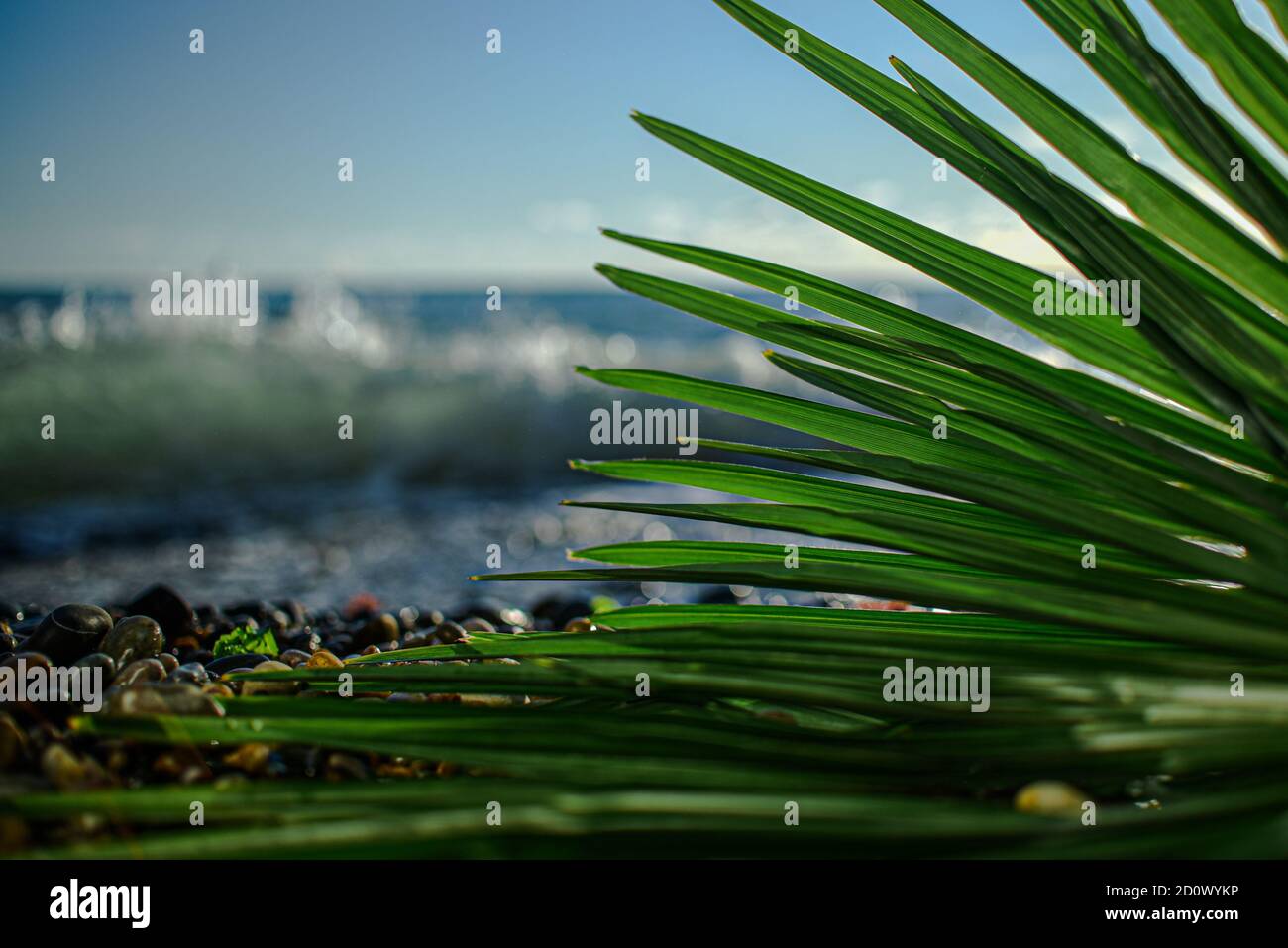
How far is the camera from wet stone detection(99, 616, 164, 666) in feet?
5.40

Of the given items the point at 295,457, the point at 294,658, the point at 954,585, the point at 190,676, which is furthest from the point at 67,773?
the point at 295,457

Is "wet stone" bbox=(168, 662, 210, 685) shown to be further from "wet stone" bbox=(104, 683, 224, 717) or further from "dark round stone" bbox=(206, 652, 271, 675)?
"wet stone" bbox=(104, 683, 224, 717)

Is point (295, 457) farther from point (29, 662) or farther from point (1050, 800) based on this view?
point (1050, 800)

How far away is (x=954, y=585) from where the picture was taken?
0.87m

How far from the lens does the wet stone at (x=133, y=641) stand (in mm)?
1645

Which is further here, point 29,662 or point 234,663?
point 234,663

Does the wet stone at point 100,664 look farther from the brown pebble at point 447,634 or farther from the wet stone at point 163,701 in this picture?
the brown pebble at point 447,634

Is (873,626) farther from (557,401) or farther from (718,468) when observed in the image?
(557,401)

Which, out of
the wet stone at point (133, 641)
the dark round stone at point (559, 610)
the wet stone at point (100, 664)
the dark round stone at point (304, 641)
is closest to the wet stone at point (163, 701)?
the wet stone at point (100, 664)

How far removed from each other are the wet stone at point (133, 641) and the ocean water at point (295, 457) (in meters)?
2.38

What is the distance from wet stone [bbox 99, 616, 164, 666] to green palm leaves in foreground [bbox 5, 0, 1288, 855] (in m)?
0.75

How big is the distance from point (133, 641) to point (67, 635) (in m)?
0.10

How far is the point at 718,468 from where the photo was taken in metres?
1.19

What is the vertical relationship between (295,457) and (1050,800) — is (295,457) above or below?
above
